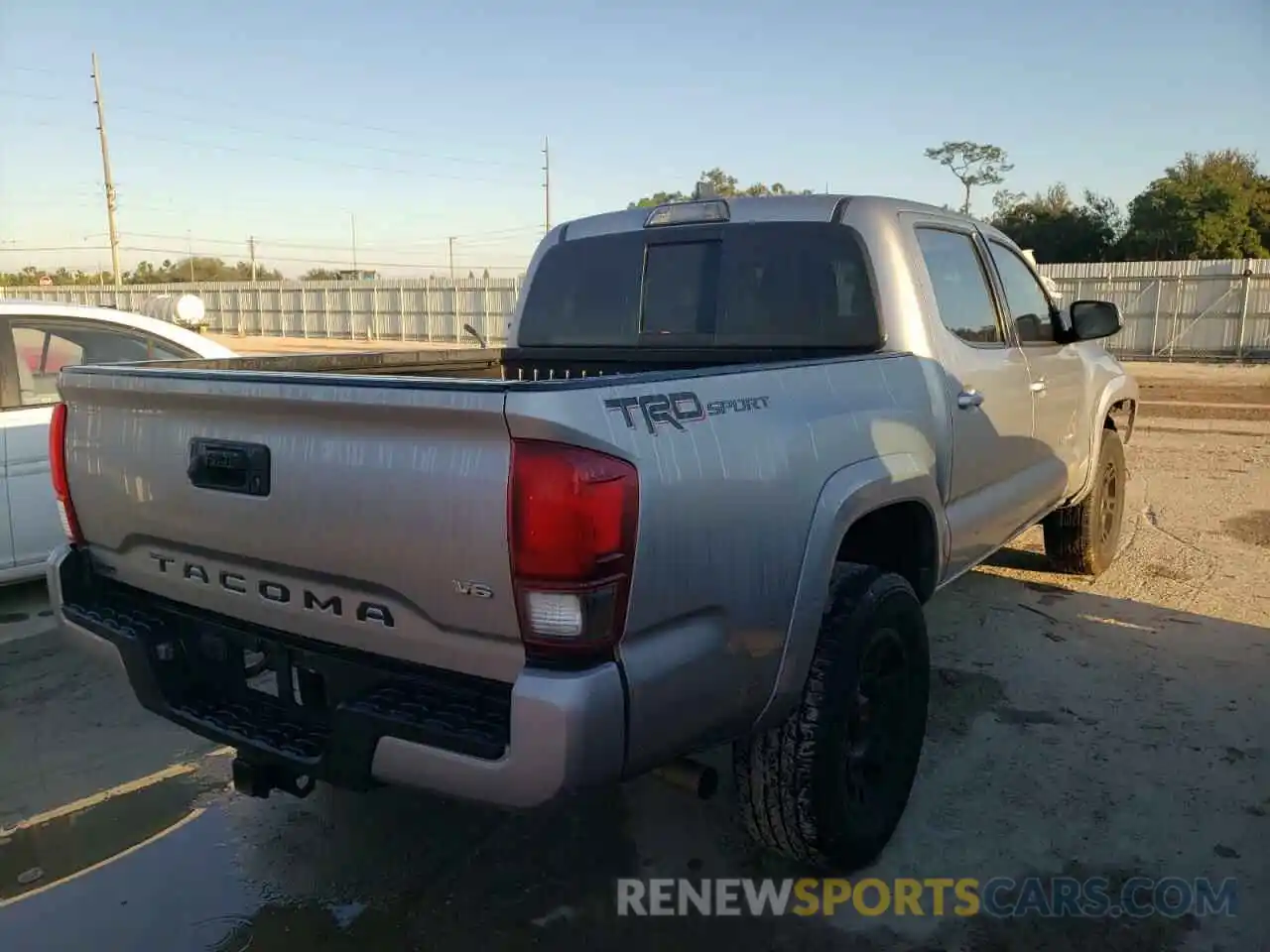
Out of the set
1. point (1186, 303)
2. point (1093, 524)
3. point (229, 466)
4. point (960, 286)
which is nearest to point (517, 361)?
point (960, 286)

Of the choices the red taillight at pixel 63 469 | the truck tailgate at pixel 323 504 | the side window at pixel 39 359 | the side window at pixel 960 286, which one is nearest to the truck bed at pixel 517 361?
the red taillight at pixel 63 469

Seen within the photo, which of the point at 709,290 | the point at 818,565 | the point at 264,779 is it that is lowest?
the point at 264,779

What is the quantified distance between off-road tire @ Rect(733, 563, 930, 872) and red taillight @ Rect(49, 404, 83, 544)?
2.15 meters

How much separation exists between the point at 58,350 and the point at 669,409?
15.8 feet

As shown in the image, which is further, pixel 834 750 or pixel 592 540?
pixel 834 750

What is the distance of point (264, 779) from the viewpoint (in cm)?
266

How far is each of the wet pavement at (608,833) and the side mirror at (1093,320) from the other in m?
1.50

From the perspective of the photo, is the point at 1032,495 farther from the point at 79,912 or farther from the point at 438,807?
the point at 79,912

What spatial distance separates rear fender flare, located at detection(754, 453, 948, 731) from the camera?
253 centimetres

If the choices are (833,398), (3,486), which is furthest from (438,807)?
(3,486)

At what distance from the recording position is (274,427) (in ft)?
7.84

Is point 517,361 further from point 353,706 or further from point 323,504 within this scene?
point 353,706

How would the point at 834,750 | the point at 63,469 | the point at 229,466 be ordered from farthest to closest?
the point at 63,469 < the point at 834,750 < the point at 229,466

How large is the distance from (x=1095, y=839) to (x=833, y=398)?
1.67 m
